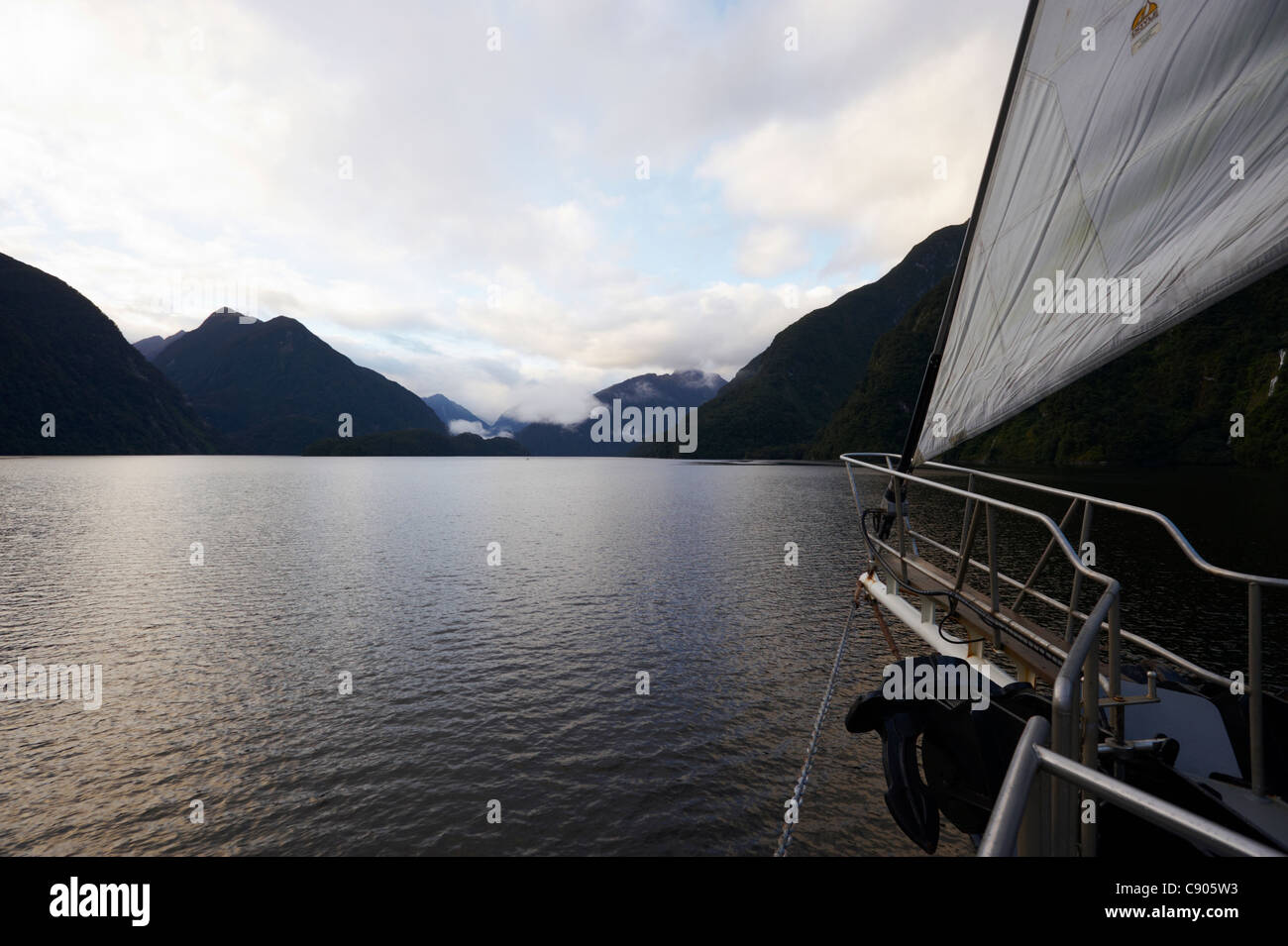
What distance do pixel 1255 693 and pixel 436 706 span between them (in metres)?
15.8

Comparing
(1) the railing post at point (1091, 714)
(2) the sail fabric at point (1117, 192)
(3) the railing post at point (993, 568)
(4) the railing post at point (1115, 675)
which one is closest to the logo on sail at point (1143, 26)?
(2) the sail fabric at point (1117, 192)

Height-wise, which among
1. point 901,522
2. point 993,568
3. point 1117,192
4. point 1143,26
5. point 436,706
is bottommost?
point 436,706

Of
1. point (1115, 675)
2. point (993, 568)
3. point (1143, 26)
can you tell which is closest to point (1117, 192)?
point (1143, 26)

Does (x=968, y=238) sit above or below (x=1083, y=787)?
above

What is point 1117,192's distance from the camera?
6102 millimetres

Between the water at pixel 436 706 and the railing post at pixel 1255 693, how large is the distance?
6023 millimetres

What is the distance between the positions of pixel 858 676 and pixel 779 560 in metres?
18.0

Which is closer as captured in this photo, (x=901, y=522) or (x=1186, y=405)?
(x=901, y=522)

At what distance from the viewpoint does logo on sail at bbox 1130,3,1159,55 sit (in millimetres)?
5746

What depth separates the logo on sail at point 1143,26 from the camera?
18.9 feet

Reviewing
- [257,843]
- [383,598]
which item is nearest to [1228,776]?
[257,843]

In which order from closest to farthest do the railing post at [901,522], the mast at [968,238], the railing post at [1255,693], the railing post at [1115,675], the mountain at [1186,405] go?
1. the railing post at [1255,693]
2. the railing post at [1115,675]
3. the mast at [968,238]
4. the railing post at [901,522]
5. the mountain at [1186,405]

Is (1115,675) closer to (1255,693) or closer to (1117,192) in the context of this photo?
(1255,693)

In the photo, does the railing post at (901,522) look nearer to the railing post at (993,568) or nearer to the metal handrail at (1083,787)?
the railing post at (993,568)
